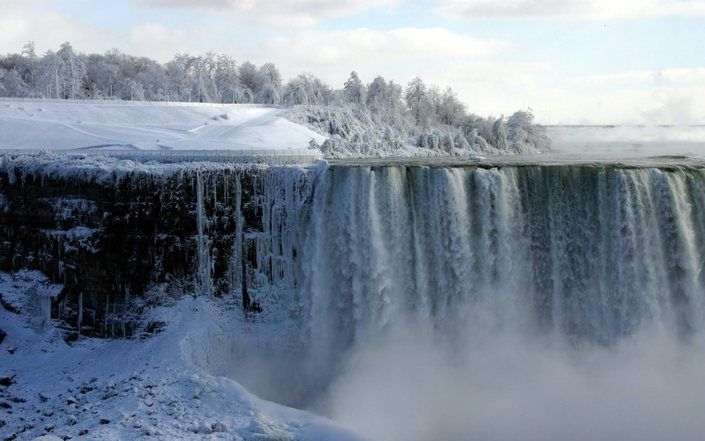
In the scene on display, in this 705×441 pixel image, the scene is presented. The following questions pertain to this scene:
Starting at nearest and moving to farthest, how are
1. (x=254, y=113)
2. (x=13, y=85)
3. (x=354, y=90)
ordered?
(x=254, y=113) → (x=354, y=90) → (x=13, y=85)

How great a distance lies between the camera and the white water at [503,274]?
20.7m

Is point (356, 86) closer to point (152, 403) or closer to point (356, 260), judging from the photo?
point (356, 260)

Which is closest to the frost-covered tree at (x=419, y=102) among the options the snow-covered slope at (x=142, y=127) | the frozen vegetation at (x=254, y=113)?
the frozen vegetation at (x=254, y=113)

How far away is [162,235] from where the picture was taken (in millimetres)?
21688

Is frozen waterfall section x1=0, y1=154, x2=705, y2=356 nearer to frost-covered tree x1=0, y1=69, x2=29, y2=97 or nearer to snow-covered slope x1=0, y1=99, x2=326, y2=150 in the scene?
snow-covered slope x1=0, y1=99, x2=326, y2=150

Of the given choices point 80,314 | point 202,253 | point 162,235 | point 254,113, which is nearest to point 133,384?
point 80,314

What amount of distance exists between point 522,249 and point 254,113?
79.3ft

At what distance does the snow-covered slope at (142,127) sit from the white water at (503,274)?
27.9 ft

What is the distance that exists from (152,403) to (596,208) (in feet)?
42.9

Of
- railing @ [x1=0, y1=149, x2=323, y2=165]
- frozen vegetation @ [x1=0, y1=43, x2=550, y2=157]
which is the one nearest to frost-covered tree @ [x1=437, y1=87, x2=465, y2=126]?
frozen vegetation @ [x1=0, y1=43, x2=550, y2=157]

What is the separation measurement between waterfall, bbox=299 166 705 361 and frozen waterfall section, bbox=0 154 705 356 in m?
0.04

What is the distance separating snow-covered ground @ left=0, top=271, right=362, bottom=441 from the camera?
1652 centimetres

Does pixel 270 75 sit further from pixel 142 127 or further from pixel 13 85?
pixel 142 127

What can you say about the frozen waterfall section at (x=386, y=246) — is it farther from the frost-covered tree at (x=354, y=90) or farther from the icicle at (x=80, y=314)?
the frost-covered tree at (x=354, y=90)
